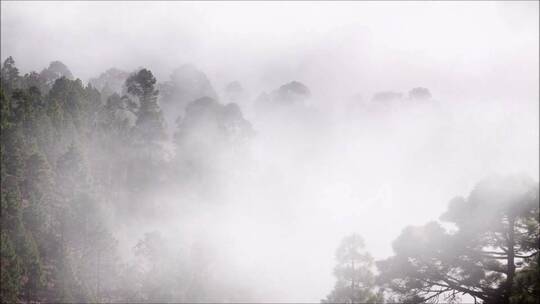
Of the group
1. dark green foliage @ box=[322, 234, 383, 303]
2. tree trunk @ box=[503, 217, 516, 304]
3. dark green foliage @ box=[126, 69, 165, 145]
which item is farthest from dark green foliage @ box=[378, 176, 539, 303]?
dark green foliage @ box=[126, 69, 165, 145]

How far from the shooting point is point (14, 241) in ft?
104

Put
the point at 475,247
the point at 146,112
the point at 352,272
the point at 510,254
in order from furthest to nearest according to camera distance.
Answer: the point at 146,112
the point at 352,272
the point at 475,247
the point at 510,254

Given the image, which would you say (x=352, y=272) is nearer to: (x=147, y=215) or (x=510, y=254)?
(x=510, y=254)

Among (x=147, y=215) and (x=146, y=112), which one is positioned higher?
(x=146, y=112)

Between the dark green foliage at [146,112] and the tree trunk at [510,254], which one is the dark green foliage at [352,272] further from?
the dark green foliage at [146,112]

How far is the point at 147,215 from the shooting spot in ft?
196

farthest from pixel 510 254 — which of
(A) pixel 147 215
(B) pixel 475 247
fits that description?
(A) pixel 147 215

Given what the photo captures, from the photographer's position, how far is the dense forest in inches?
551

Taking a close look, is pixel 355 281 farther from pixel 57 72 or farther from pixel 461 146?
pixel 461 146

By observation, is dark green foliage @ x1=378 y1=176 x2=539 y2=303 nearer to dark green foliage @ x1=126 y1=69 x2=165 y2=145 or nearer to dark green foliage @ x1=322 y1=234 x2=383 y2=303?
dark green foliage @ x1=322 y1=234 x2=383 y2=303

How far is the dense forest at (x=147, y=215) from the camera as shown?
45.9 ft

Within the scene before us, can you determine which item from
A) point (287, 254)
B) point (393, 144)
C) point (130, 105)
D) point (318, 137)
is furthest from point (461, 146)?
point (130, 105)

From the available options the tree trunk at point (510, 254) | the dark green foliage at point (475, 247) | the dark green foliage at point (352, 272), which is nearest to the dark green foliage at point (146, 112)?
the dark green foliage at point (352, 272)

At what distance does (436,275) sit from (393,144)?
125 metres
